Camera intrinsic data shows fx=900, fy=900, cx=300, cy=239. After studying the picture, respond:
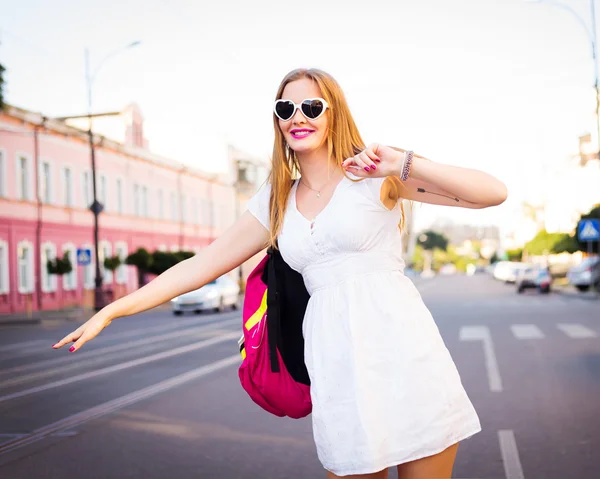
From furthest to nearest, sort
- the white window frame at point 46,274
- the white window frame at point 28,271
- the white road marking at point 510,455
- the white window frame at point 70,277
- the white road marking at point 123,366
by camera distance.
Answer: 1. the white window frame at point 70,277
2. the white window frame at point 46,274
3. the white window frame at point 28,271
4. the white road marking at point 123,366
5. the white road marking at point 510,455

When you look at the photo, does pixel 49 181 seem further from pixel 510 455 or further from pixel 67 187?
pixel 510 455

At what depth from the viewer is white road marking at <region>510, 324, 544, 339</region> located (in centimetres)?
1723

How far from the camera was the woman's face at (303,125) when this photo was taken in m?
2.93

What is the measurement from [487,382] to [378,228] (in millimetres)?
7854

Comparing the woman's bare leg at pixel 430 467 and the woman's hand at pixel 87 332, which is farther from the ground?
the woman's hand at pixel 87 332

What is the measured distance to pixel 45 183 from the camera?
Answer: 1547 inches

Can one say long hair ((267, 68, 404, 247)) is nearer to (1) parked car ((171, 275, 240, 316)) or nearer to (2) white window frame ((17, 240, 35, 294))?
(1) parked car ((171, 275, 240, 316))

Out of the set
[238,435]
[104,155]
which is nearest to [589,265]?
[104,155]

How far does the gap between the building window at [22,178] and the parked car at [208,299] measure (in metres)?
9.33

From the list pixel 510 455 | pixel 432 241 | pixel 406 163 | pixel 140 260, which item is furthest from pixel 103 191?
pixel 432 241

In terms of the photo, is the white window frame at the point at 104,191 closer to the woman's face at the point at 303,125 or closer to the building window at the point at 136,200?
the building window at the point at 136,200

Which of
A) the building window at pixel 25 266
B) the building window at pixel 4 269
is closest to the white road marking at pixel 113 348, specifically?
the building window at pixel 4 269

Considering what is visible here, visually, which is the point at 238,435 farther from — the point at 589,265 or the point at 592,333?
the point at 589,265

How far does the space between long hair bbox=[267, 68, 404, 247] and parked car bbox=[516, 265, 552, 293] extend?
44.7 metres
